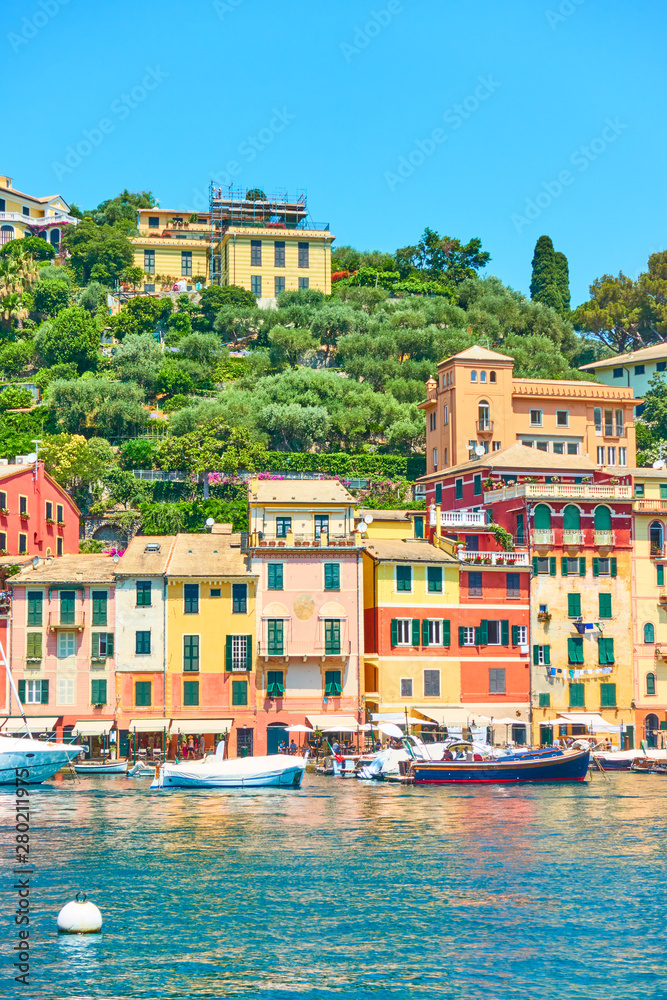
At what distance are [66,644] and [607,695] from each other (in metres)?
29.6

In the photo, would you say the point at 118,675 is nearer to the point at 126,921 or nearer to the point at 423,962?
the point at 126,921

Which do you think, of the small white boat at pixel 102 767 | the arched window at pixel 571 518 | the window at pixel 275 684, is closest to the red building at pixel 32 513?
the window at pixel 275 684

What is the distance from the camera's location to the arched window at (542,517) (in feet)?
245

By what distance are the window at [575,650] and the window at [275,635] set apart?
53.8 ft

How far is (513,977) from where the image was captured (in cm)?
2884

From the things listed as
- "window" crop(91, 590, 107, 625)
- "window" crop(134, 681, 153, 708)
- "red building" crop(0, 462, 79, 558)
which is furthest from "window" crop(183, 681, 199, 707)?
"red building" crop(0, 462, 79, 558)

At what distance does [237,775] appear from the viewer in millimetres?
58031

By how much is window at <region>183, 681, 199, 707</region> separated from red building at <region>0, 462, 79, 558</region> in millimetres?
12871

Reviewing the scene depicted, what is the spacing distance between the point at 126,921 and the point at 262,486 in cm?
4182

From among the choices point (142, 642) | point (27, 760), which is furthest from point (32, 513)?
point (27, 760)

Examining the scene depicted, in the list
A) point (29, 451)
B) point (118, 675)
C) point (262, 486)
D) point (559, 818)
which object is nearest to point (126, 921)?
point (559, 818)

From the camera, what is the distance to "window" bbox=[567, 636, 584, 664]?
73.3 metres

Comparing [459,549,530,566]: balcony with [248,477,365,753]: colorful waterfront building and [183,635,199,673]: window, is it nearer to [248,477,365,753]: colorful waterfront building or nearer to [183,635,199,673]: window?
[248,477,365,753]: colorful waterfront building

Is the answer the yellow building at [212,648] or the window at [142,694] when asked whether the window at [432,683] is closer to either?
the yellow building at [212,648]
